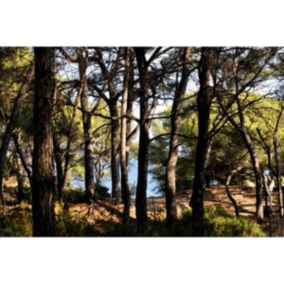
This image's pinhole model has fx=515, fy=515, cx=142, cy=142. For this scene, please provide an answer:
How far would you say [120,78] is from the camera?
15.4 ft

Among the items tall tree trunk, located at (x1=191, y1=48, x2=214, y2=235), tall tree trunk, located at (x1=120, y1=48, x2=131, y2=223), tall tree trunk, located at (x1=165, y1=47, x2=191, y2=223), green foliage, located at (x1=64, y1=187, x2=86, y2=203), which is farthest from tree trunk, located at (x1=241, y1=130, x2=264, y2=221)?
green foliage, located at (x1=64, y1=187, x2=86, y2=203)

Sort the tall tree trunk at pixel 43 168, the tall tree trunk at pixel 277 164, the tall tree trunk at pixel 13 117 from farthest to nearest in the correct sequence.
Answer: the tall tree trunk at pixel 13 117
the tall tree trunk at pixel 277 164
the tall tree trunk at pixel 43 168

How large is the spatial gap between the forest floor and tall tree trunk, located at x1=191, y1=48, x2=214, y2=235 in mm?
67

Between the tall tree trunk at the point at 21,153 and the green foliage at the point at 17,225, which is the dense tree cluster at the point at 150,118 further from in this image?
the green foliage at the point at 17,225

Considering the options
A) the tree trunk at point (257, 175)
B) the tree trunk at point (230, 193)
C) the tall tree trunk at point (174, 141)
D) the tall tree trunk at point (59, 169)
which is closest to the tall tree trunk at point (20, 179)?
the tall tree trunk at point (59, 169)

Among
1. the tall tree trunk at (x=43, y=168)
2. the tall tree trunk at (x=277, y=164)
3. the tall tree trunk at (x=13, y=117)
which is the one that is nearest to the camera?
the tall tree trunk at (x=43, y=168)

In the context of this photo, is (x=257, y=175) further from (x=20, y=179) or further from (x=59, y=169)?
(x=20, y=179)

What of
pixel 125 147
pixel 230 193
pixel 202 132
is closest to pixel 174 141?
pixel 202 132

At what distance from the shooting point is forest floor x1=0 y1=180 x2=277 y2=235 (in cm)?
452

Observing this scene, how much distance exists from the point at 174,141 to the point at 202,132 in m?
0.26

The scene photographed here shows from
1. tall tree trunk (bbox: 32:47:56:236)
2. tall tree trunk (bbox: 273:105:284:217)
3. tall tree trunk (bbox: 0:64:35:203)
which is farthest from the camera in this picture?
tall tree trunk (bbox: 0:64:35:203)

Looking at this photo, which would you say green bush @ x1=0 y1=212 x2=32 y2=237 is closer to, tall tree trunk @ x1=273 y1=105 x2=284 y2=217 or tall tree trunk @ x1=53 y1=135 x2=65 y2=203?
tall tree trunk @ x1=53 y1=135 x2=65 y2=203

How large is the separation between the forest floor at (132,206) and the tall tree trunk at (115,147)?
0.55ft

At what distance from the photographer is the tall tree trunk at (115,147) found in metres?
4.65
